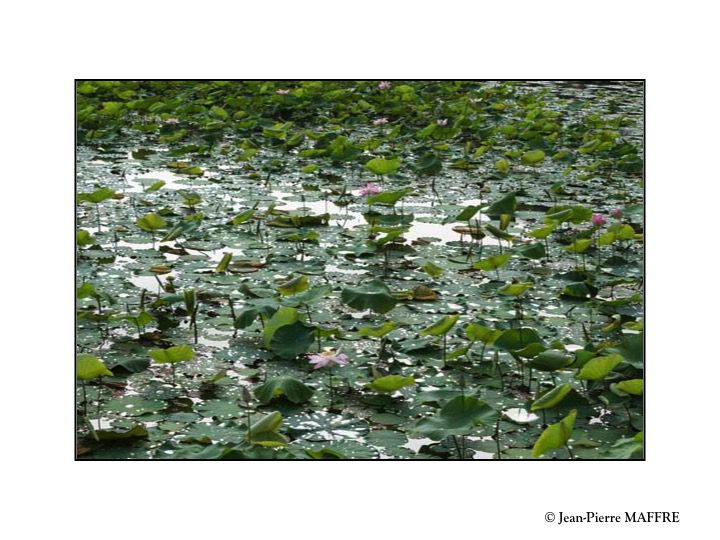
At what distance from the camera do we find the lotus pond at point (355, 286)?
8.78ft

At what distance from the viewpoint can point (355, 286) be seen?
360 cm

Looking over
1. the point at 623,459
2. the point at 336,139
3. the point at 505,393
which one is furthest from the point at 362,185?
the point at 623,459

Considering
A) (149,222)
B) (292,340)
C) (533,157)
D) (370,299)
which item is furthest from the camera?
(533,157)

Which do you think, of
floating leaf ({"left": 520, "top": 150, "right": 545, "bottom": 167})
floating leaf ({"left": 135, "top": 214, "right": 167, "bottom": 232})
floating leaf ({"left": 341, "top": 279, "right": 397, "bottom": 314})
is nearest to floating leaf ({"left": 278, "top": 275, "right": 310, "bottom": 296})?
floating leaf ({"left": 341, "top": 279, "right": 397, "bottom": 314})

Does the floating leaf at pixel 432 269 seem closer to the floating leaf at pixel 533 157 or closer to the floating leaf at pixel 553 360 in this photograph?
the floating leaf at pixel 553 360

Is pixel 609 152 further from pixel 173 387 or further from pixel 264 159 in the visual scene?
pixel 173 387

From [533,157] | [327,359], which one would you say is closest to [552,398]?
[327,359]

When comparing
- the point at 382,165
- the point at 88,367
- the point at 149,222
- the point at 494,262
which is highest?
the point at 382,165

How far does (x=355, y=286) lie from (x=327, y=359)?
702 millimetres

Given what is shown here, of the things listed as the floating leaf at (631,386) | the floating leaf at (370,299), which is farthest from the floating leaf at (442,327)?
the floating leaf at (631,386)

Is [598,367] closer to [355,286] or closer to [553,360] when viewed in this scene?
[553,360]

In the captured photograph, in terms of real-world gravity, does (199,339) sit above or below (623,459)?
above

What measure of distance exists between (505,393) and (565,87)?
21.0 ft

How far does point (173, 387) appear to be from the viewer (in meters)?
2.92
